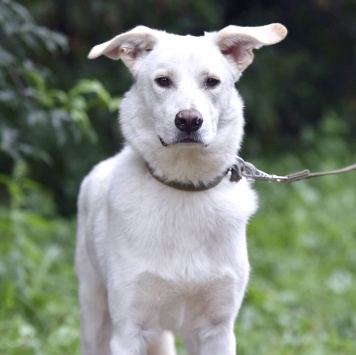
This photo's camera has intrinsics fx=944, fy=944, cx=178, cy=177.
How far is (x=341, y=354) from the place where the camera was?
555cm

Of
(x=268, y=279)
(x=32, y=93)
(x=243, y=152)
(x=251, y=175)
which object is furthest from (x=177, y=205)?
(x=243, y=152)

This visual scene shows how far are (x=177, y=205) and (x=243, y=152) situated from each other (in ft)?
19.5

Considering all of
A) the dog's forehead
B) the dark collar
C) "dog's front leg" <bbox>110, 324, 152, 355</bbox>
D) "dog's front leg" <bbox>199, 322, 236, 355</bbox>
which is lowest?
"dog's front leg" <bbox>199, 322, 236, 355</bbox>

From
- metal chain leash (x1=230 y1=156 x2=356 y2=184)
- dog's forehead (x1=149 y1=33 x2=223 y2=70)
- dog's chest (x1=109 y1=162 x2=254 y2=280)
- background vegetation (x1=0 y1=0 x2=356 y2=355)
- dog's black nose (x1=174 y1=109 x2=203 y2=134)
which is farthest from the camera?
background vegetation (x1=0 y1=0 x2=356 y2=355)

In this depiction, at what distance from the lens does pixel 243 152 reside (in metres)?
9.99

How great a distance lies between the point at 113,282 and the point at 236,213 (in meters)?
0.61

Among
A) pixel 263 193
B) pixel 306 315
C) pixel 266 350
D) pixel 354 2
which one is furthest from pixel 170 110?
pixel 354 2

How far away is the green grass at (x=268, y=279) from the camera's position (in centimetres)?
564

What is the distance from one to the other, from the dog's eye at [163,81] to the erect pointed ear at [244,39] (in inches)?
12.3

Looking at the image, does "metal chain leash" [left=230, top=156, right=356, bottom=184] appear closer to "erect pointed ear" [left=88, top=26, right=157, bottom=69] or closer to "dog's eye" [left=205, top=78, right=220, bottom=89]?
"dog's eye" [left=205, top=78, right=220, bottom=89]

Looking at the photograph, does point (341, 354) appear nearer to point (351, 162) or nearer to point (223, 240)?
point (223, 240)

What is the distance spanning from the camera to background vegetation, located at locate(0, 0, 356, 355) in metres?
5.48

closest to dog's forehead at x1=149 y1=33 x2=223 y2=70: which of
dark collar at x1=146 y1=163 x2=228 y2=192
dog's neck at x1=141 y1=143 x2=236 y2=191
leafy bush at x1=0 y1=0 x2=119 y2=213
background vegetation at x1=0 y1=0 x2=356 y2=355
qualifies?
dog's neck at x1=141 y1=143 x2=236 y2=191

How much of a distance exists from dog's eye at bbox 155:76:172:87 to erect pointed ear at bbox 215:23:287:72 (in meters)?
0.31
